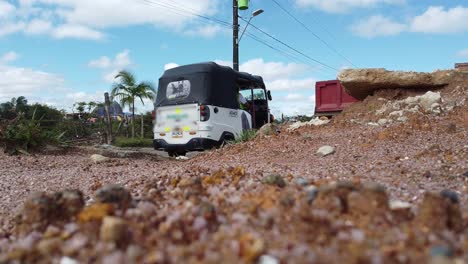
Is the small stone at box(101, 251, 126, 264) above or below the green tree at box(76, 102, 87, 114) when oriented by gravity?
below

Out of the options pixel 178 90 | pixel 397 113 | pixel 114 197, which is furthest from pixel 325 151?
pixel 178 90

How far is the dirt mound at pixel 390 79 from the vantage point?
10.4m

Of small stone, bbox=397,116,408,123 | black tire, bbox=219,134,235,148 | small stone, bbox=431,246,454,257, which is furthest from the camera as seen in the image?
black tire, bbox=219,134,235,148

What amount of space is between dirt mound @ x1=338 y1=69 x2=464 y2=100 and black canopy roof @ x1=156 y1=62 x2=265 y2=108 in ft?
9.47

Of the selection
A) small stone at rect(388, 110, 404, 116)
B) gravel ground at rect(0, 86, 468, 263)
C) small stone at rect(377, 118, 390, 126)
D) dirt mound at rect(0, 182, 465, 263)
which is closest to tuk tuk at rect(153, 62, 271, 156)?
small stone at rect(377, 118, 390, 126)

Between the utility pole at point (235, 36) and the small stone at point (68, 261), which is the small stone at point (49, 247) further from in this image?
the utility pole at point (235, 36)

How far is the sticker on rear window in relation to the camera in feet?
33.0

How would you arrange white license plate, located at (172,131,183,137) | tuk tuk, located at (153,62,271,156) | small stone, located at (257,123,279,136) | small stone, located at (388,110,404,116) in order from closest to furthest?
small stone, located at (388,110,404,116) → small stone, located at (257,123,279,136) → tuk tuk, located at (153,62,271,156) → white license plate, located at (172,131,183,137)

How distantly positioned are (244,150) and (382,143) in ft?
7.55

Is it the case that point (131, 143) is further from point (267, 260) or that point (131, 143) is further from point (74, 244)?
point (267, 260)

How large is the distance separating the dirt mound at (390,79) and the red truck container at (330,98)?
119 centimetres

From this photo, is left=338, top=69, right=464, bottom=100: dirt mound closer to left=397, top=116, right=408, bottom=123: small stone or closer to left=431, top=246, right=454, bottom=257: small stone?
left=397, top=116, right=408, bottom=123: small stone

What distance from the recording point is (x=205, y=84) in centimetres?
980

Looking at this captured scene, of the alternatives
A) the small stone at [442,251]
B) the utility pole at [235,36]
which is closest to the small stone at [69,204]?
the small stone at [442,251]
